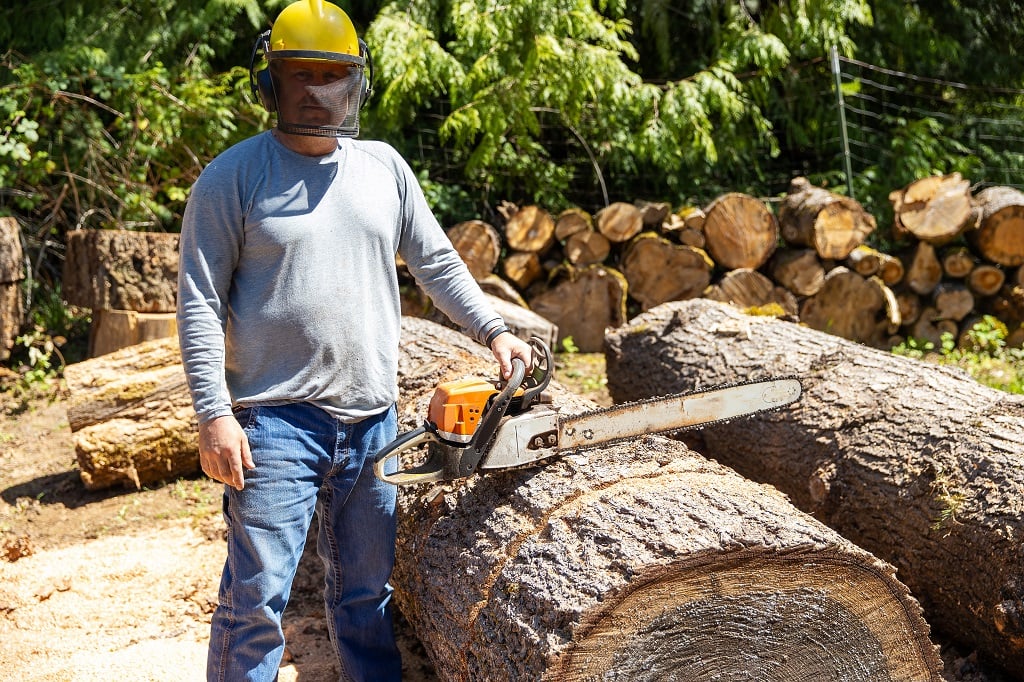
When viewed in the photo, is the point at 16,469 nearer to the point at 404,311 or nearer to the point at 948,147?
the point at 404,311

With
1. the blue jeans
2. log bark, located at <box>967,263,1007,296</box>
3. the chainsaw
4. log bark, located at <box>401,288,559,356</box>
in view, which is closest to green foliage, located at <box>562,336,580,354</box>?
log bark, located at <box>401,288,559,356</box>

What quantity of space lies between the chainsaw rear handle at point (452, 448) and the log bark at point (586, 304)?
4339 millimetres

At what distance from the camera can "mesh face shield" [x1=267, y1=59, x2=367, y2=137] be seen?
2.22m

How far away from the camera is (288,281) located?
221cm

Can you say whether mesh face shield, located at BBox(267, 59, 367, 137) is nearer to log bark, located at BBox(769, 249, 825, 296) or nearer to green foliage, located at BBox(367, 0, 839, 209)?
green foliage, located at BBox(367, 0, 839, 209)

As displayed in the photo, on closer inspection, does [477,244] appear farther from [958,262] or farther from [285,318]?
[285,318]

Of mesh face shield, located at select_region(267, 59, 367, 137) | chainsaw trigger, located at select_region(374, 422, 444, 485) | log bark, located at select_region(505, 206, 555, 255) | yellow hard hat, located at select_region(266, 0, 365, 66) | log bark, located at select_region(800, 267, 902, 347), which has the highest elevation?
yellow hard hat, located at select_region(266, 0, 365, 66)

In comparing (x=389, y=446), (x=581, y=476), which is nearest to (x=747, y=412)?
(x=581, y=476)

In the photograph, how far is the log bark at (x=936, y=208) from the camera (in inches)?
255

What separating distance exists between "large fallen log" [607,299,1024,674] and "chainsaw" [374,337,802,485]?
816mm

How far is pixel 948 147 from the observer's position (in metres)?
8.31

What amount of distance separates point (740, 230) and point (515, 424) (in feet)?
15.0

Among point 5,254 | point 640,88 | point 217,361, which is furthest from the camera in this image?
point 640,88

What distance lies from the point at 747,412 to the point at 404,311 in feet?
13.6
